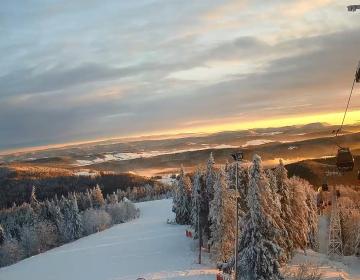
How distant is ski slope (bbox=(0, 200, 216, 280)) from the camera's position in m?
51.0

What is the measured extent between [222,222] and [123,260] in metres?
15.5

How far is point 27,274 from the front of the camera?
6034 centimetres

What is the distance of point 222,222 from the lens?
50.2 m

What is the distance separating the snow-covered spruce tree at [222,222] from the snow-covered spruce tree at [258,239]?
21.4ft

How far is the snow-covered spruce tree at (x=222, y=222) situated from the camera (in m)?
49.7

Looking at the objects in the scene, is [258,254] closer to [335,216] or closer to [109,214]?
[335,216]

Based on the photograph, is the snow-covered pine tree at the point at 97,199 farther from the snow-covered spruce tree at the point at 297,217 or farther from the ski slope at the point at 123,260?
the snow-covered spruce tree at the point at 297,217

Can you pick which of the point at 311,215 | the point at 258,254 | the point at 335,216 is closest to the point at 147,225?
the point at 311,215

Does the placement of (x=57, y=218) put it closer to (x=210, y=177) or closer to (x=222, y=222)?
(x=210, y=177)

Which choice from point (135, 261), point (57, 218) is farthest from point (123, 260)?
point (57, 218)

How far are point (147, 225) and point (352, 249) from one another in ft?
120

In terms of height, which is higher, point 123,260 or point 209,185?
point 209,185

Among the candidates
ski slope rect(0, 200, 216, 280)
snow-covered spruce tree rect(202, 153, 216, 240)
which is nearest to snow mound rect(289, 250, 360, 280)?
snow-covered spruce tree rect(202, 153, 216, 240)

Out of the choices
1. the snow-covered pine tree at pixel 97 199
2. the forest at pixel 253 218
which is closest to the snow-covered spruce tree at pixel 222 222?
the forest at pixel 253 218
